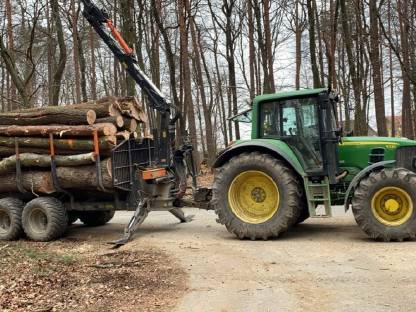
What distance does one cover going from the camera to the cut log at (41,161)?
9414mm

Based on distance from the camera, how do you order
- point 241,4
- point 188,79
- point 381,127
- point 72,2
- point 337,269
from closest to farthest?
point 337,269 → point 381,127 → point 188,79 → point 72,2 → point 241,4

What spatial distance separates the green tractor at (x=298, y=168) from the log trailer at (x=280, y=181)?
0.05 ft

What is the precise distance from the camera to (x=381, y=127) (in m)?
18.3

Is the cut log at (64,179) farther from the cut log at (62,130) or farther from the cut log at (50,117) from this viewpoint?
the cut log at (50,117)

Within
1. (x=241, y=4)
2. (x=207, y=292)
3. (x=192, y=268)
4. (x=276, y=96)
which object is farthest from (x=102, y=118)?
(x=241, y=4)

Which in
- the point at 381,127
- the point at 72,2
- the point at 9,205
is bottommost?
the point at 9,205

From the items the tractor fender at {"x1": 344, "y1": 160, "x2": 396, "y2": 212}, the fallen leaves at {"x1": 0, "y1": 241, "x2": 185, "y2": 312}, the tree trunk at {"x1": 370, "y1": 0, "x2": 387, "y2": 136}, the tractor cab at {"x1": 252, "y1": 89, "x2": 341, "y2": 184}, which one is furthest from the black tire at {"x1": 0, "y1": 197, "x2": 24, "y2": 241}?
the tree trunk at {"x1": 370, "y1": 0, "x2": 387, "y2": 136}

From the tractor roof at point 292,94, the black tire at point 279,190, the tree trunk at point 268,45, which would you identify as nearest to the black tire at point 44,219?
the black tire at point 279,190

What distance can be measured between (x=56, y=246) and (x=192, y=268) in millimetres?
3459

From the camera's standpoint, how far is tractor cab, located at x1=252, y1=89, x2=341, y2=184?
8.52m

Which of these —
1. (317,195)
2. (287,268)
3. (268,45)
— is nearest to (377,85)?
(268,45)

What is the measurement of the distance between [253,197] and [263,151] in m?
0.81

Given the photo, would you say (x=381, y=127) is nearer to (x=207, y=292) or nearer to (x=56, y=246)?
(x=56, y=246)

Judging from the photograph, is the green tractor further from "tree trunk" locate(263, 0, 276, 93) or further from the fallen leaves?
"tree trunk" locate(263, 0, 276, 93)
